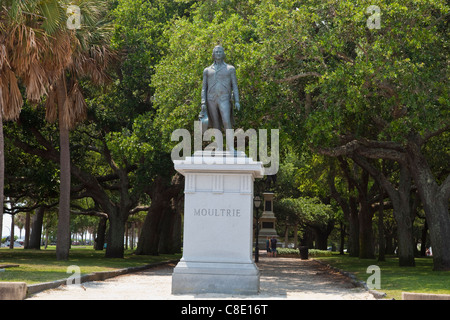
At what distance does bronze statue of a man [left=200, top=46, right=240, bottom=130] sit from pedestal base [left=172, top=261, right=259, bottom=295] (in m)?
3.11

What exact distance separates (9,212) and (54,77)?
23.1 meters

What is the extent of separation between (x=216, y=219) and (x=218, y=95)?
277cm

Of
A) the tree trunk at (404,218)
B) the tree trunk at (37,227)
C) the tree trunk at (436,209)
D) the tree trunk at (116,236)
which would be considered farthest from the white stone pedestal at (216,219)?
the tree trunk at (37,227)

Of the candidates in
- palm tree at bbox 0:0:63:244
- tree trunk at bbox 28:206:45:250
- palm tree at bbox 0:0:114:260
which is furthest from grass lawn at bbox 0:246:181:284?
tree trunk at bbox 28:206:45:250

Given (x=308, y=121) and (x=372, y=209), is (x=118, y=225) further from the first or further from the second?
(x=372, y=209)

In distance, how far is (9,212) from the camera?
38219mm

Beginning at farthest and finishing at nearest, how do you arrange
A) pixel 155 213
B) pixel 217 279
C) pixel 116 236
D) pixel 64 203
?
pixel 155 213, pixel 116 236, pixel 64 203, pixel 217 279

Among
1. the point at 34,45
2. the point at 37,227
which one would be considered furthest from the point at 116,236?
the point at 37,227

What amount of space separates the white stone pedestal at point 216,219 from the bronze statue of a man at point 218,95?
0.97 m

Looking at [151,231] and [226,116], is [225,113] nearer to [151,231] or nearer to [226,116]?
[226,116]

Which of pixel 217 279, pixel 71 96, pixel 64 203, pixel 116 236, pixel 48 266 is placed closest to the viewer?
pixel 217 279

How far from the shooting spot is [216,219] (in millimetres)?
Result: 12172

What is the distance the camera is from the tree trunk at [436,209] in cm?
1989

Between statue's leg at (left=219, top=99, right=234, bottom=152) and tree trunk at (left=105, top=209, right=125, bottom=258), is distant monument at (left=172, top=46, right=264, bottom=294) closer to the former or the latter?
statue's leg at (left=219, top=99, right=234, bottom=152)
